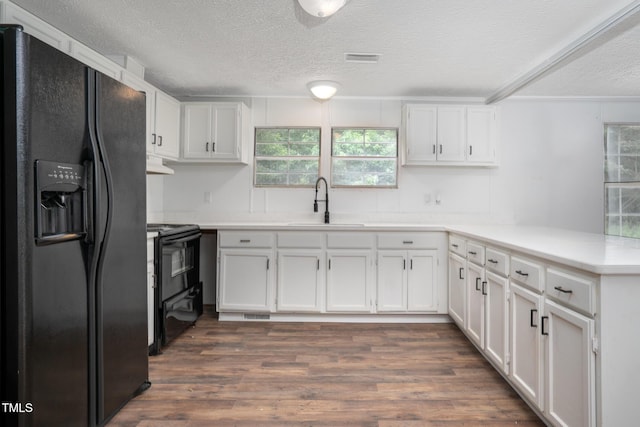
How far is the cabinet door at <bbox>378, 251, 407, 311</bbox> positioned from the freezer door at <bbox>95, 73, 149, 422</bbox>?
6.78 ft

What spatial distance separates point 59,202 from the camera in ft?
4.88

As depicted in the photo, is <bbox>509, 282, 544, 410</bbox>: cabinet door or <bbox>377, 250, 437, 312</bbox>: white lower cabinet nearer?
<bbox>509, 282, 544, 410</bbox>: cabinet door

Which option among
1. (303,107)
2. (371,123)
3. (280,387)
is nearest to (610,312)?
(280,387)

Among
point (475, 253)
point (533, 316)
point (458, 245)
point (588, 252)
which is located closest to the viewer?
point (588, 252)

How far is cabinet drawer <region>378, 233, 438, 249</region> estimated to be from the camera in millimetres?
3408

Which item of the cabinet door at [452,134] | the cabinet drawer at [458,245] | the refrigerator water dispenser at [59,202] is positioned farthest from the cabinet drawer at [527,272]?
the refrigerator water dispenser at [59,202]

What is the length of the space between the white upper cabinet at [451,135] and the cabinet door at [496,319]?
5.24 ft

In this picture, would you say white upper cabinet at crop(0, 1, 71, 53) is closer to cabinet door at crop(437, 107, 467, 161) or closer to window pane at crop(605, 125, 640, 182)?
cabinet door at crop(437, 107, 467, 161)

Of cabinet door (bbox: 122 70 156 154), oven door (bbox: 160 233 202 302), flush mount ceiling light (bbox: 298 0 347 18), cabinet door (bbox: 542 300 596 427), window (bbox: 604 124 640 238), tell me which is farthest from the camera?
window (bbox: 604 124 640 238)

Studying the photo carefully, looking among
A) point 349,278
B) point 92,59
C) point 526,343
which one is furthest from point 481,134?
point 92,59

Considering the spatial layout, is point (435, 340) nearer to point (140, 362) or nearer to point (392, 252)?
point (392, 252)

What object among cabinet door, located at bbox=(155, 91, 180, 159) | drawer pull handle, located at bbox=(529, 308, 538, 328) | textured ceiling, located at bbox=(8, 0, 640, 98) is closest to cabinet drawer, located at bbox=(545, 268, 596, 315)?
drawer pull handle, located at bbox=(529, 308, 538, 328)

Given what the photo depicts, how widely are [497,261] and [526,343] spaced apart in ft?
1.79

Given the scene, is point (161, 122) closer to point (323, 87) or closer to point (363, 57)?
point (323, 87)
